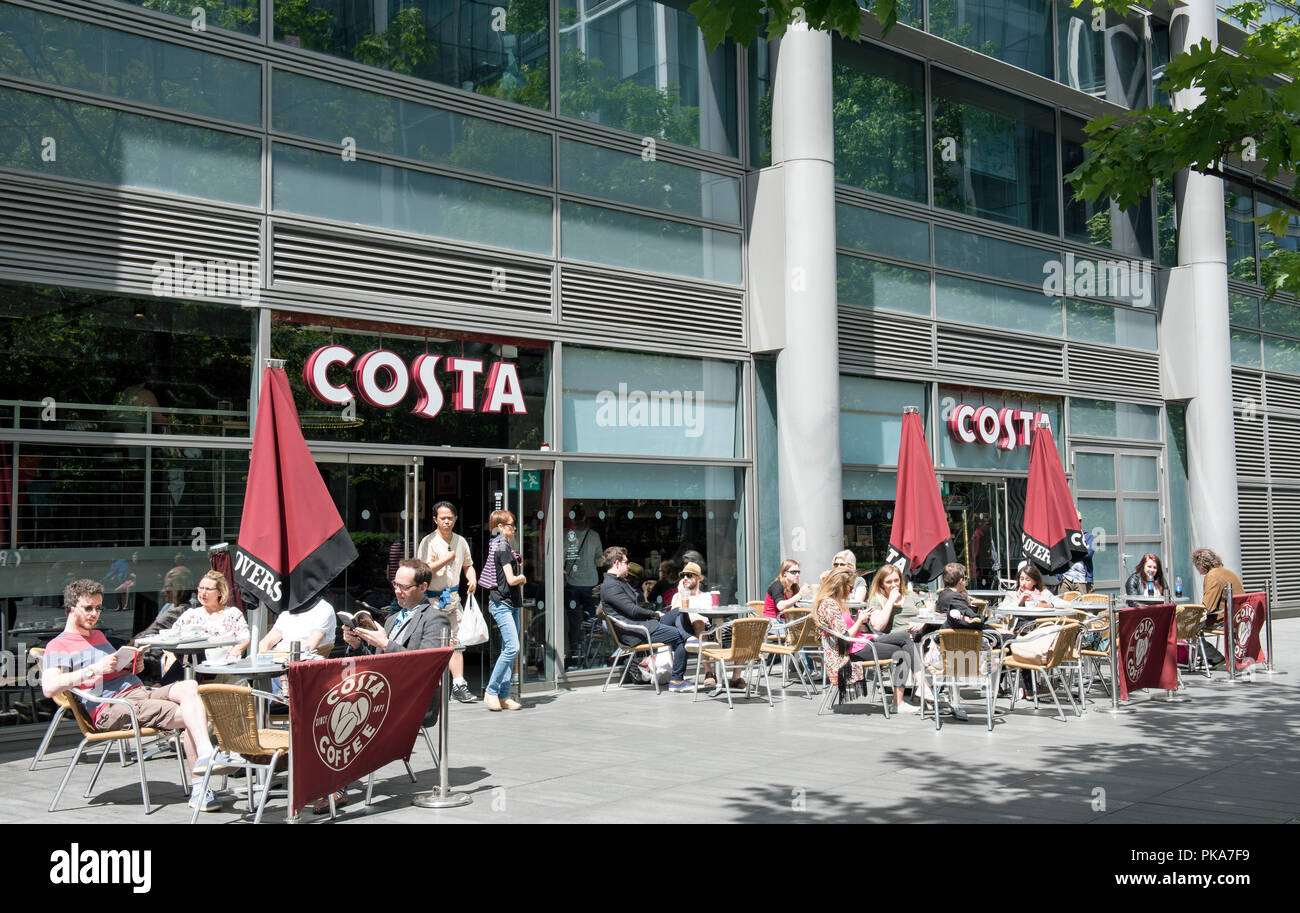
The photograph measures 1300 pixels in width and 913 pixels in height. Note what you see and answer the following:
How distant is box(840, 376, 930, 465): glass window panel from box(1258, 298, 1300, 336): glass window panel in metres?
10.3

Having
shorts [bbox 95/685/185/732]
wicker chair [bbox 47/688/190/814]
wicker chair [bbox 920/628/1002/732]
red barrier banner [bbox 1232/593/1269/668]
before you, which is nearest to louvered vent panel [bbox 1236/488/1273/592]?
red barrier banner [bbox 1232/593/1269/668]

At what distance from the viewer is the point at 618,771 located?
26.7 feet

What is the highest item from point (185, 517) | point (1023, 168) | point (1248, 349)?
point (1023, 168)

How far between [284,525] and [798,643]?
19.3 feet

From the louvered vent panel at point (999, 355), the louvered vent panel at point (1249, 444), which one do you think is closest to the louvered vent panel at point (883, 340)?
the louvered vent panel at point (999, 355)

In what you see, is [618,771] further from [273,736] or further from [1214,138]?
[1214,138]

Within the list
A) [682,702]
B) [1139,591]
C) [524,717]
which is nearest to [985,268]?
[1139,591]

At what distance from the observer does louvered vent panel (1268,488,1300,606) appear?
73.8 ft

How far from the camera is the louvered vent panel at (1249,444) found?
71.7 ft

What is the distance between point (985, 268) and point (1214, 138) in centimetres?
1016

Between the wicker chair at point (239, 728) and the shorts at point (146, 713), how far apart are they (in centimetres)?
105

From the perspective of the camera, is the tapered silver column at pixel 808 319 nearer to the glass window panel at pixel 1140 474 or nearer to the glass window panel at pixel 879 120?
the glass window panel at pixel 879 120

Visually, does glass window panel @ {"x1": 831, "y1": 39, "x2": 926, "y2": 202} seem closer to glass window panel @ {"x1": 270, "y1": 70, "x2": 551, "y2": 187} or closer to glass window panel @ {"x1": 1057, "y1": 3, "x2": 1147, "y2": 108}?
glass window panel @ {"x1": 1057, "y1": 3, "x2": 1147, "y2": 108}
